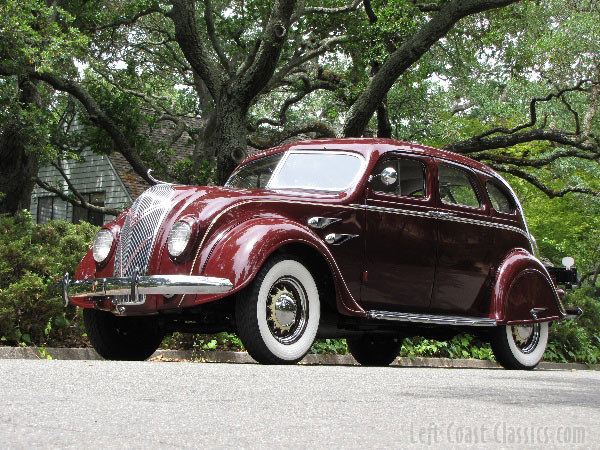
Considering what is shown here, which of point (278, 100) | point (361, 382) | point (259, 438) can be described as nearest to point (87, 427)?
point (259, 438)

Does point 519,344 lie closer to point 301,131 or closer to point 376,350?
point 376,350

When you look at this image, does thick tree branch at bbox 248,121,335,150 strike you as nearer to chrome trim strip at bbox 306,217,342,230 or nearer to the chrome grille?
chrome trim strip at bbox 306,217,342,230

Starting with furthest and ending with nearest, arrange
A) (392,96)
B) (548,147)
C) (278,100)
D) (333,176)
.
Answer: (278,100) → (548,147) → (392,96) → (333,176)

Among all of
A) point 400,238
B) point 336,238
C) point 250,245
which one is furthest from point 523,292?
point 250,245

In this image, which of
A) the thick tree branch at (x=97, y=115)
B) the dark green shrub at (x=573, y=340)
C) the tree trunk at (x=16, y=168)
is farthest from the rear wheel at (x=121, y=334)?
the tree trunk at (x=16, y=168)

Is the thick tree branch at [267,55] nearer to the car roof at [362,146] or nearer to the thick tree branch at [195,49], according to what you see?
the thick tree branch at [195,49]

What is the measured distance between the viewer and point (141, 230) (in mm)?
8305

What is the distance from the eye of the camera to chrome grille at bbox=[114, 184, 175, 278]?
8.17m

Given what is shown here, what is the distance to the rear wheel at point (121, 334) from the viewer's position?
910 centimetres

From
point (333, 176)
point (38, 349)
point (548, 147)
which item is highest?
point (548, 147)

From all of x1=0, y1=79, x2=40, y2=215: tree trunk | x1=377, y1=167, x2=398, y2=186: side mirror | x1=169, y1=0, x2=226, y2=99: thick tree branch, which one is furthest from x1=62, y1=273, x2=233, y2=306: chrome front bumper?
x1=0, y1=79, x2=40, y2=215: tree trunk

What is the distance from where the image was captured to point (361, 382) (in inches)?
264

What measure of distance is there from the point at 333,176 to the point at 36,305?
12.9 feet

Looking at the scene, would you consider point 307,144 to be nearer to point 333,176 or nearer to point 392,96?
point 333,176
